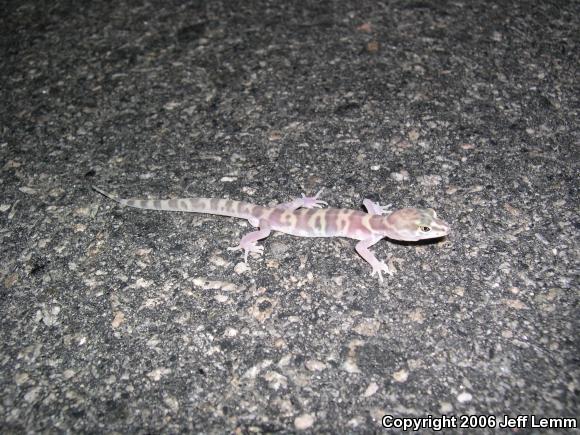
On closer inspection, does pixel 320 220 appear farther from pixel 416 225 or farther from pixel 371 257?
pixel 416 225

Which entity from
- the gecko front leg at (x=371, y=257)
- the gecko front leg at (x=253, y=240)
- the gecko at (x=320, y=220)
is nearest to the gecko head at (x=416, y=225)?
the gecko at (x=320, y=220)

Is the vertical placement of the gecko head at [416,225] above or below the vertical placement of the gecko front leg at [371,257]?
above

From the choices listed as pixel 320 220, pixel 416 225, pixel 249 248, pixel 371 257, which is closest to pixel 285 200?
pixel 320 220

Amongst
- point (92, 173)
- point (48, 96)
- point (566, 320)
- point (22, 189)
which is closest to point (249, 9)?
point (48, 96)

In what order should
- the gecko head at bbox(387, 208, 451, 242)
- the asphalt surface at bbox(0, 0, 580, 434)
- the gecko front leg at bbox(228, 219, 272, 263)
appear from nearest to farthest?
the asphalt surface at bbox(0, 0, 580, 434), the gecko head at bbox(387, 208, 451, 242), the gecko front leg at bbox(228, 219, 272, 263)

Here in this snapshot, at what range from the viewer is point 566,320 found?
3.45 metres

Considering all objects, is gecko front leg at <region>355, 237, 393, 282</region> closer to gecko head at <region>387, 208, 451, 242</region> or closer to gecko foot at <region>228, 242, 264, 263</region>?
gecko head at <region>387, 208, 451, 242</region>

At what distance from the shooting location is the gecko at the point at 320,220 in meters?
3.92

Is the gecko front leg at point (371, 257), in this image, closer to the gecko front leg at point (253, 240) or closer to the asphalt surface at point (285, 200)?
the asphalt surface at point (285, 200)

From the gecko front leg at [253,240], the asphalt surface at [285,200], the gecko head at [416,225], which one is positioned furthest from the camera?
the gecko front leg at [253,240]

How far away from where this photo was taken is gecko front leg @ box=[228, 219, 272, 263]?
4172 millimetres

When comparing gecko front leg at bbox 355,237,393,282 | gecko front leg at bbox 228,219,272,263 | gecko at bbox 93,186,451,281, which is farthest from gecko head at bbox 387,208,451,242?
gecko front leg at bbox 228,219,272,263

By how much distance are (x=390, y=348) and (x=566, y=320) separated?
129 centimetres

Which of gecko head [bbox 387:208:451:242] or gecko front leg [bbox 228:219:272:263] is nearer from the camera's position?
gecko head [bbox 387:208:451:242]
